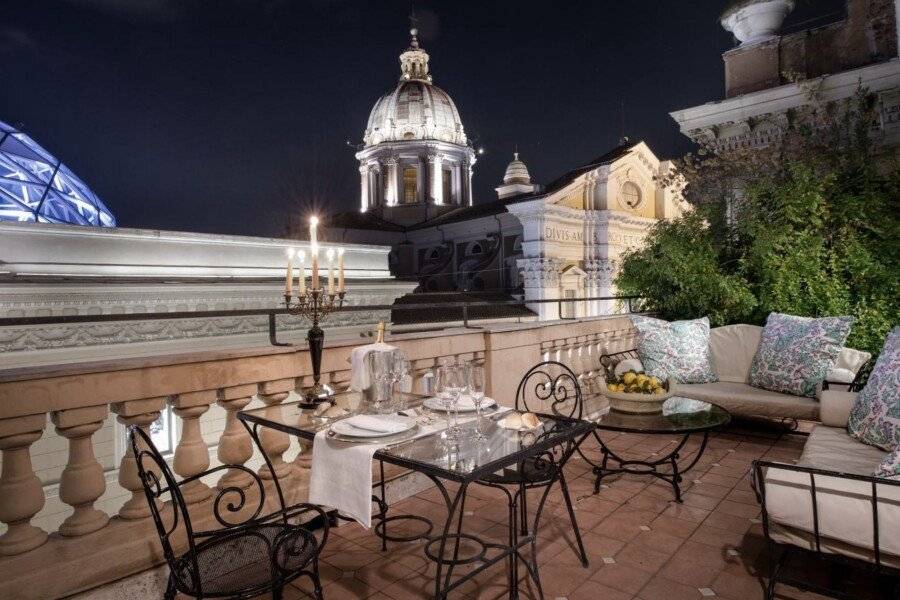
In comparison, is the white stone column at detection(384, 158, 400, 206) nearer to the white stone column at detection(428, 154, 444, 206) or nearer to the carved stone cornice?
the white stone column at detection(428, 154, 444, 206)

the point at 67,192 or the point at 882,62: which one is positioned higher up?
the point at 67,192

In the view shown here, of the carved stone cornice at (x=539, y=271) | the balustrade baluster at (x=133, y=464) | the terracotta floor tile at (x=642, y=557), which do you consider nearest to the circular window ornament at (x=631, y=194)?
the carved stone cornice at (x=539, y=271)

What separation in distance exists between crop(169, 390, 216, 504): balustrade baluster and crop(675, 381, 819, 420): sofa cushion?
4029mm

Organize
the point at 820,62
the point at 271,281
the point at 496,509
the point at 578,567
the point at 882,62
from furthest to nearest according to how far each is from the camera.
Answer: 1. the point at 271,281
2. the point at 820,62
3. the point at 882,62
4. the point at 496,509
5. the point at 578,567

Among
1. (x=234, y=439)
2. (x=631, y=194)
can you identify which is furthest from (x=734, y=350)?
(x=631, y=194)

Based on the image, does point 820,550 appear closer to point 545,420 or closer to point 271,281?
point 545,420

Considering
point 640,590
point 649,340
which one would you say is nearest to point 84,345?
point 649,340

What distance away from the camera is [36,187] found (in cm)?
2311

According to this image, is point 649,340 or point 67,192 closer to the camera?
point 649,340

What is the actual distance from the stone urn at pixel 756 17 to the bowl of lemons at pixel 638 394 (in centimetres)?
1010

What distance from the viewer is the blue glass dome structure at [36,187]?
21922 mm

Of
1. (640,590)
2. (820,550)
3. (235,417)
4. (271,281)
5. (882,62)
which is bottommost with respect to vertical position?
(640,590)

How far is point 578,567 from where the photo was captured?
2.95m

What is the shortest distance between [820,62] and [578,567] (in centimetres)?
1160
